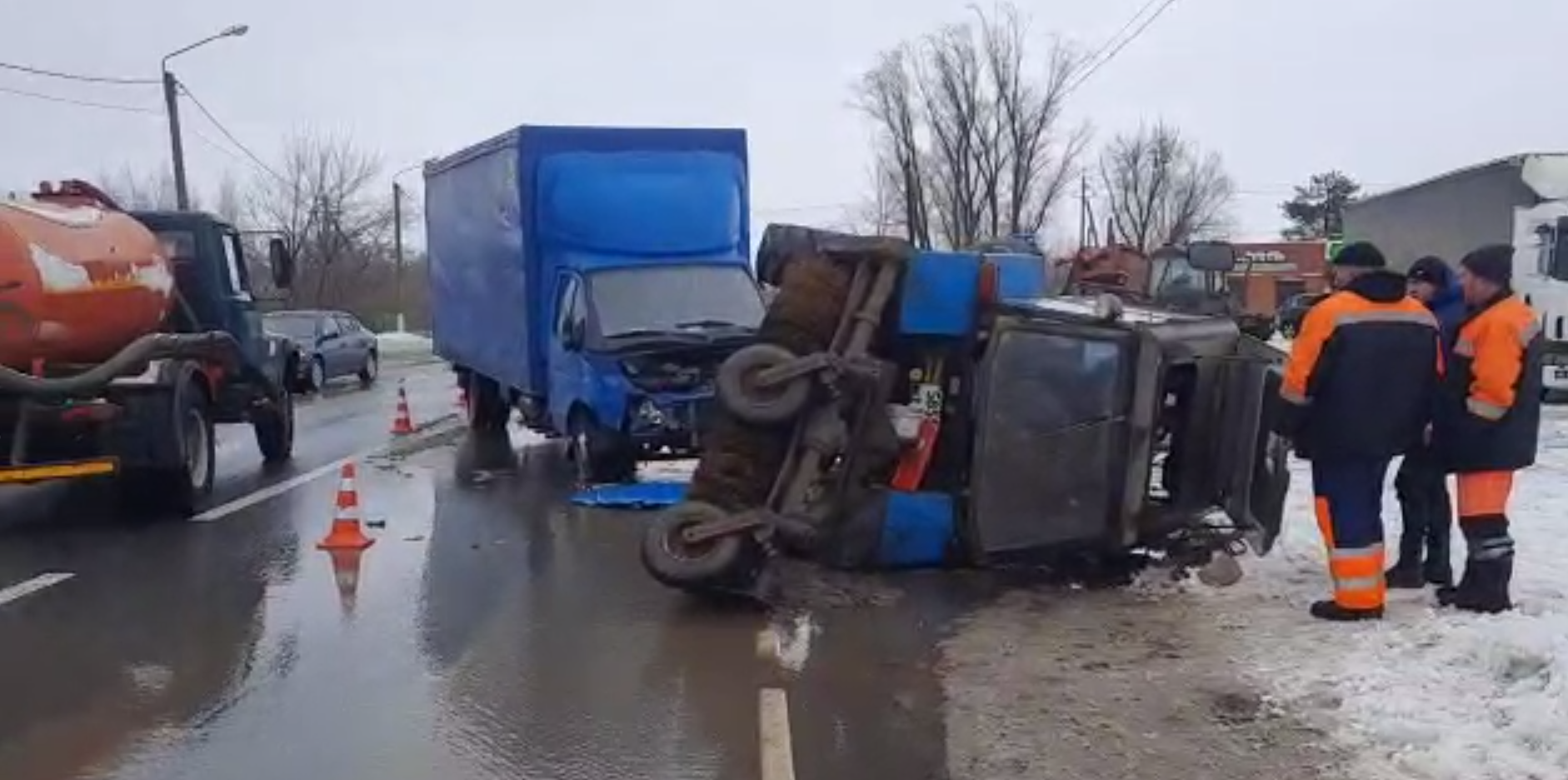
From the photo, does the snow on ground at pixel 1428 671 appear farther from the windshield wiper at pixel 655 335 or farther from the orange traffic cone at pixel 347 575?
the windshield wiper at pixel 655 335

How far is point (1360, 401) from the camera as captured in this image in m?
7.50

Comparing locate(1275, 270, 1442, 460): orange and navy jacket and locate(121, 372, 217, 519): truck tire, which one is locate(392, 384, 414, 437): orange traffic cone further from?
locate(1275, 270, 1442, 460): orange and navy jacket

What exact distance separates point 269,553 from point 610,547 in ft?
7.19

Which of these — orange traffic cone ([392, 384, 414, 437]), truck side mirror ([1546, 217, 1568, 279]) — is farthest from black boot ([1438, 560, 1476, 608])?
truck side mirror ([1546, 217, 1568, 279])

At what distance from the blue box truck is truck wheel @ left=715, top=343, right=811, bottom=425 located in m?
4.04

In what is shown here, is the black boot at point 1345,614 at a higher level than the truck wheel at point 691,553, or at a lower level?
lower

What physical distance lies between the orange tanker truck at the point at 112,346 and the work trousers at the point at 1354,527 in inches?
308

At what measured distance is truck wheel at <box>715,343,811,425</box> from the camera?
827 cm

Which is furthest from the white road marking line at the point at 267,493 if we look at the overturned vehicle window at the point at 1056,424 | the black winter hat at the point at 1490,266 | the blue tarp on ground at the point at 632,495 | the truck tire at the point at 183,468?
the black winter hat at the point at 1490,266

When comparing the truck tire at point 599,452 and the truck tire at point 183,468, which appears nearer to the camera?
the truck tire at point 183,468

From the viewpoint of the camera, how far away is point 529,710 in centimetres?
651

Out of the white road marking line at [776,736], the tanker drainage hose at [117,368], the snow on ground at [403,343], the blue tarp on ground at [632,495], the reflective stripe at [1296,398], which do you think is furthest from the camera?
the snow on ground at [403,343]

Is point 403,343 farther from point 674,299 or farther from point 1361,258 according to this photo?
point 1361,258

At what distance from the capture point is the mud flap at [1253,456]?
341 inches
